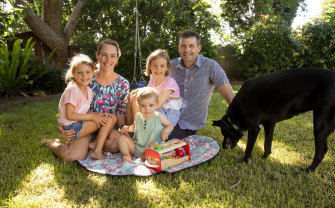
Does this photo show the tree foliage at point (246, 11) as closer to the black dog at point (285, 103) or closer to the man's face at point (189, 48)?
the man's face at point (189, 48)

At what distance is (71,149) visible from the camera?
108 inches

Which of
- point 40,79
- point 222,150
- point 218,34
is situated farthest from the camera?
point 218,34

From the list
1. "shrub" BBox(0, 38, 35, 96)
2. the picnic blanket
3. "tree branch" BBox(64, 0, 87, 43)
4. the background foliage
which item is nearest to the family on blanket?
the picnic blanket

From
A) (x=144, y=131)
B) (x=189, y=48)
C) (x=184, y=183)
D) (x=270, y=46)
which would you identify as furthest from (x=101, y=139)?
(x=270, y=46)

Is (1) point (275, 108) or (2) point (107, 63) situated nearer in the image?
(1) point (275, 108)

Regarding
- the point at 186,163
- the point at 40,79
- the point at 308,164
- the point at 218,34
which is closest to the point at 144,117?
the point at 186,163

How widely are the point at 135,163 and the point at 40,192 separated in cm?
97

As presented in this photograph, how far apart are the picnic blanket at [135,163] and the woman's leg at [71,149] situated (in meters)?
0.10

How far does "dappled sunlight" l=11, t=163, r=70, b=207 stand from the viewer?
6.10 ft

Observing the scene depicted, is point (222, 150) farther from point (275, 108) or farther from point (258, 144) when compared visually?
point (275, 108)

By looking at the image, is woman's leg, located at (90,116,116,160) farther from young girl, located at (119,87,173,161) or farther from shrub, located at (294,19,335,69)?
shrub, located at (294,19,335,69)

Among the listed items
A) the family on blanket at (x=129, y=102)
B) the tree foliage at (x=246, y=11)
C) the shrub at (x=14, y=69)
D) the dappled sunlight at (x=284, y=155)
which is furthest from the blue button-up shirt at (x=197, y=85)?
the tree foliage at (x=246, y=11)

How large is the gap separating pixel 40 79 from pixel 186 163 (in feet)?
20.7

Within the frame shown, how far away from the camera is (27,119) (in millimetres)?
4613
